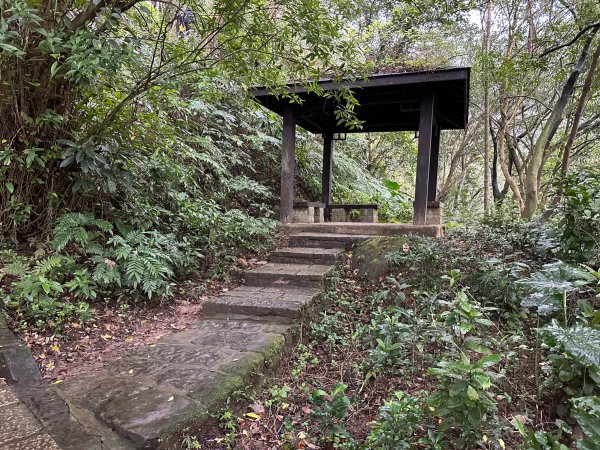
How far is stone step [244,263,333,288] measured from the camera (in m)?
3.90

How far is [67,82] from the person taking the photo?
3348mm

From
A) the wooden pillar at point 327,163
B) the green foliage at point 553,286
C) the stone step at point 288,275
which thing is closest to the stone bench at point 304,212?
the wooden pillar at point 327,163

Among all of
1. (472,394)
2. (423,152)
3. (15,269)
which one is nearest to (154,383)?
(15,269)

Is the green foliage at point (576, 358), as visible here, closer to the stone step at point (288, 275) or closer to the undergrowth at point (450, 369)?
the undergrowth at point (450, 369)

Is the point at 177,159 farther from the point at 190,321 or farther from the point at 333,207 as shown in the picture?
the point at 333,207

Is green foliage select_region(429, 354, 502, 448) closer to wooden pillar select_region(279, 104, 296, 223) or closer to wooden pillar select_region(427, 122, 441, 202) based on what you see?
wooden pillar select_region(279, 104, 296, 223)

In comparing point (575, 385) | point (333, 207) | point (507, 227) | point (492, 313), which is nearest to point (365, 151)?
point (333, 207)

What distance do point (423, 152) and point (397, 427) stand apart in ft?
13.6

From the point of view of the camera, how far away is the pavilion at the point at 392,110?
4.82m

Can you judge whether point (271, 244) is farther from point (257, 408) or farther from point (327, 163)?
point (257, 408)

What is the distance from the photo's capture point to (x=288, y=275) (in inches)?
159

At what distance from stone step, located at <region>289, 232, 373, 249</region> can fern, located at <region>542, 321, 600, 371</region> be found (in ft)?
10.4

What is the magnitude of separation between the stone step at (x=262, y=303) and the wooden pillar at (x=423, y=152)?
2.29 metres

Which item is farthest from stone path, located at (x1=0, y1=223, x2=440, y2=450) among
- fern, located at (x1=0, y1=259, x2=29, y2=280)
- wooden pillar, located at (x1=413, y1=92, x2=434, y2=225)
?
wooden pillar, located at (x1=413, y1=92, x2=434, y2=225)
